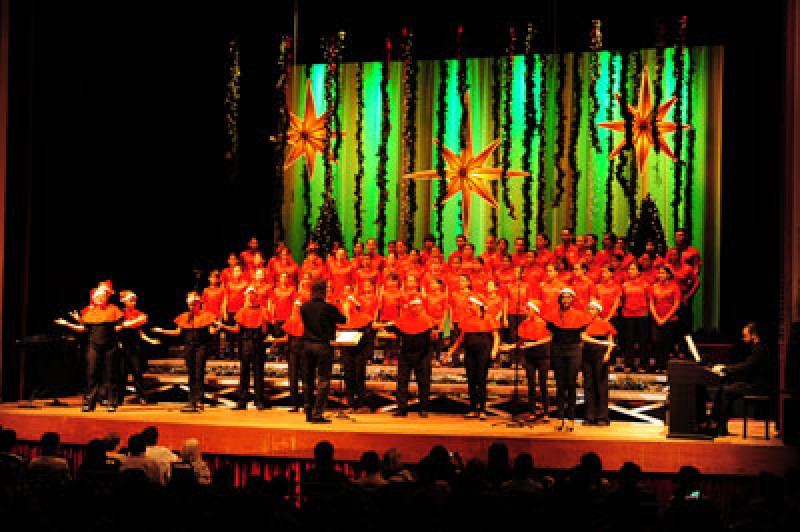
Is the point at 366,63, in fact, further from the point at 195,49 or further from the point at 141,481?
the point at 141,481

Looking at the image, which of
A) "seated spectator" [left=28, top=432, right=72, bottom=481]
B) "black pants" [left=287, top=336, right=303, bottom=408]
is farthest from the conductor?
"seated spectator" [left=28, top=432, right=72, bottom=481]

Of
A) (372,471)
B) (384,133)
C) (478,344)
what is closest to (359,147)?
(384,133)

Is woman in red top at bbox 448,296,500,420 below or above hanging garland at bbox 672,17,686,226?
below

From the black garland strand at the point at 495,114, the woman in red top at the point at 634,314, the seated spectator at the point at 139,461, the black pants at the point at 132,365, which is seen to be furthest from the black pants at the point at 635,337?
the seated spectator at the point at 139,461

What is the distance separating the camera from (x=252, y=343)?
1142 cm

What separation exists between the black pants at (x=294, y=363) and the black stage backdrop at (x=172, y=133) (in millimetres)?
3717

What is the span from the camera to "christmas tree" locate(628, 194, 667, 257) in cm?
1494

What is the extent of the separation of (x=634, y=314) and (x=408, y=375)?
131 inches

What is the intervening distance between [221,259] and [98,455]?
9.69m

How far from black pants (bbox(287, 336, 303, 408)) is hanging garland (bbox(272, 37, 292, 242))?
447cm

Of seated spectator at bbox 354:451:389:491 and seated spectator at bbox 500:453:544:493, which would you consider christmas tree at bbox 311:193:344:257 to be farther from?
seated spectator at bbox 500:453:544:493

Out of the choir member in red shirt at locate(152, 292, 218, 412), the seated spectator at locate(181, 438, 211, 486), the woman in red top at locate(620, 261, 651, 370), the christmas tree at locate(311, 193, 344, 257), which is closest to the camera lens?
the seated spectator at locate(181, 438, 211, 486)

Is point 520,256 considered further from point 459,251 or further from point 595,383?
point 595,383

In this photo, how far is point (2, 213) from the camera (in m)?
12.1
